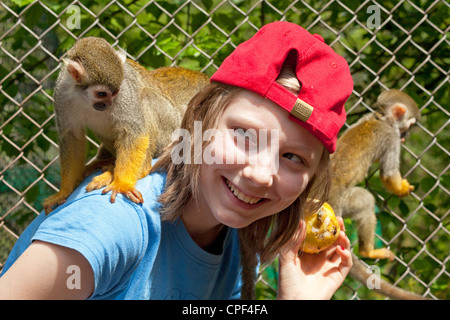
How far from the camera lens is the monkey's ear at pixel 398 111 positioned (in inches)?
164

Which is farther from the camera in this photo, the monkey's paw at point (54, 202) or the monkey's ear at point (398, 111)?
the monkey's ear at point (398, 111)

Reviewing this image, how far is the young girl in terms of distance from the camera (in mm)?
1288

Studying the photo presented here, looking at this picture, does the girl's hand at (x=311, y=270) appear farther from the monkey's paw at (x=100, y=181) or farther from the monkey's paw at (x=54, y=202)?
the monkey's paw at (x=54, y=202)

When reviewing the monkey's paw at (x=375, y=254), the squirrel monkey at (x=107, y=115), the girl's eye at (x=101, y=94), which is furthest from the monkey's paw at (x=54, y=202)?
the monkey's paw at (x=375, y=254)

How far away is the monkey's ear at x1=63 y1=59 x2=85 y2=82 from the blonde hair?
1.96 feet

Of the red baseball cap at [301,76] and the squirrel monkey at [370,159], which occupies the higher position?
the red baseball cap at [301,76]

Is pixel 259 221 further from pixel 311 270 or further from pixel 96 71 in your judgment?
pixel 96 71

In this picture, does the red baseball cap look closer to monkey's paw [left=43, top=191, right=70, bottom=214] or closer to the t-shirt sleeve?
the t-shirt sleeve

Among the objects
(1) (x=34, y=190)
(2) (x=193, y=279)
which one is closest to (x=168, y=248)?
(2) (x=193, y=279)

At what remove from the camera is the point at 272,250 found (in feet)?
5.90

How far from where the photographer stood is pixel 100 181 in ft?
6.44

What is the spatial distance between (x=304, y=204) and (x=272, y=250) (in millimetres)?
216

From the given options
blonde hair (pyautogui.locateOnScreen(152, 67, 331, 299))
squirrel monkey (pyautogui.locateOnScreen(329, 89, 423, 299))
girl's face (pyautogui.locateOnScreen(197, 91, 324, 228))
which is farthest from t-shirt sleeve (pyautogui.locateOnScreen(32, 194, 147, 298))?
squirrel monkey (pyautogui.locateOnScreen(329, 89, 423, 299))

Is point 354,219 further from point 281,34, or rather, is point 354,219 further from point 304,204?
point 281,34
